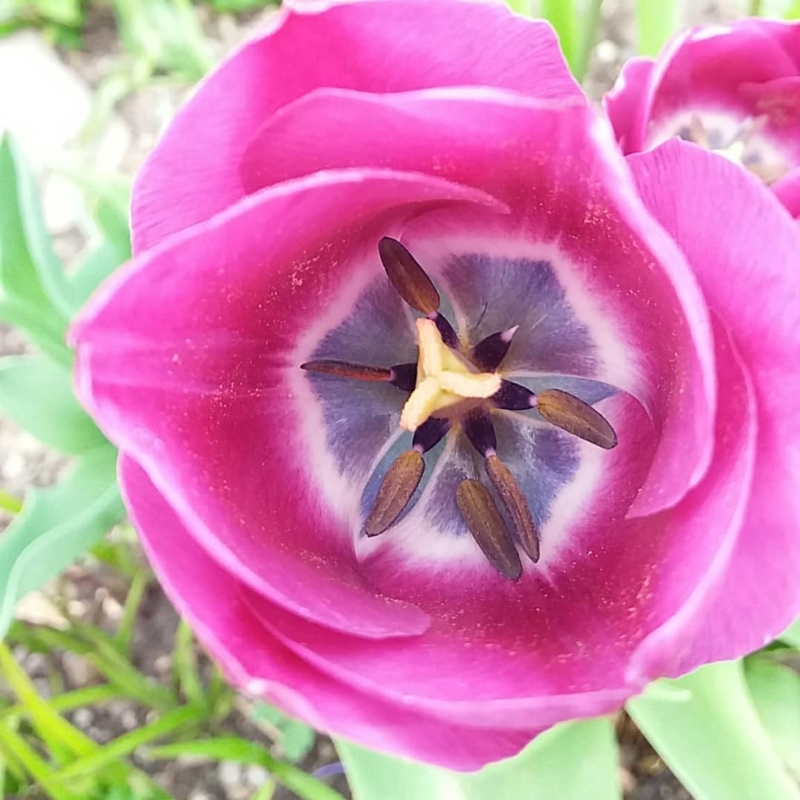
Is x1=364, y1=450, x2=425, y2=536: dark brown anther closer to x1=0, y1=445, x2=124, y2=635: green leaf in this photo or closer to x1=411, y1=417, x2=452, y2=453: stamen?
x1=411, y1=417, x2=452, y2=453: stamen

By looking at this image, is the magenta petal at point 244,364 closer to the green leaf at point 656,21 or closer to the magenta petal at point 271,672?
the magenta petal at point 271,672

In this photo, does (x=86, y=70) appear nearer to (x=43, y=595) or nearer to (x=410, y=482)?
(x=43, y=595)

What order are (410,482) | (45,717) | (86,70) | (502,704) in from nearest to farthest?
(502,704), (410,482), (45,717), (86,70)

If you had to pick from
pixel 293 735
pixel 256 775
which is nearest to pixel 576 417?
pixel 293 735

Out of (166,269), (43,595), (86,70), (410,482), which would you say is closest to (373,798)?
(410,482)

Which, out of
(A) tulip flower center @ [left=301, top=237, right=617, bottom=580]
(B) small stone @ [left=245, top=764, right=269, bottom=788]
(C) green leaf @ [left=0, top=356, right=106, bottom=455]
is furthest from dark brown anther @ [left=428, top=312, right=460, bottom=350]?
(B) small stone @ [left=245, top=764, right=269, bottom=788]

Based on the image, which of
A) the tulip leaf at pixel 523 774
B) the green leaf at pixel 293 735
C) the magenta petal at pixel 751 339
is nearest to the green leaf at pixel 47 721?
the green leaf at pixel 293 735
